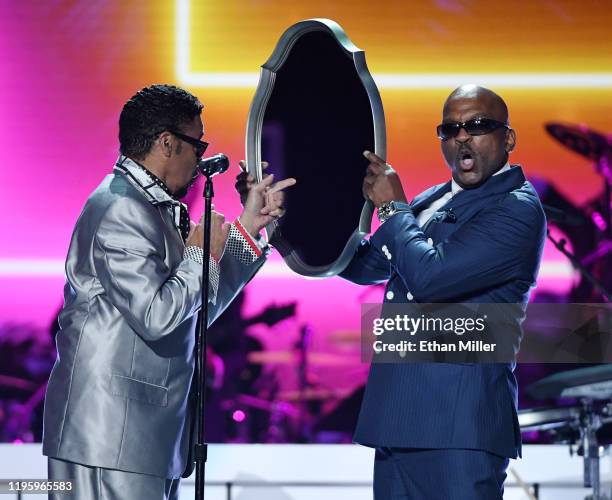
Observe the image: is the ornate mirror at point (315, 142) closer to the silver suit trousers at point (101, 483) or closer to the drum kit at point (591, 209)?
the silver suit trousers at point (101, 483)

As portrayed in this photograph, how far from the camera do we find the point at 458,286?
2439mm

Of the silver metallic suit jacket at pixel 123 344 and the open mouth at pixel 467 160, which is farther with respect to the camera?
the open mouth at pixel 467 160

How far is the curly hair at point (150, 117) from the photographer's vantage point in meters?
2.59

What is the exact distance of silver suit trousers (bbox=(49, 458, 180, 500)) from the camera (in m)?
2.35

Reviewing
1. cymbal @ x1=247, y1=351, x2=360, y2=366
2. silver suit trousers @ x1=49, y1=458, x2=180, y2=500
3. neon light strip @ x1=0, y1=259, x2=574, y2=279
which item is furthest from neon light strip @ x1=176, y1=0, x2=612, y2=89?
silver suit trousers @ x1=49, y1=458, x2=180, y2=500

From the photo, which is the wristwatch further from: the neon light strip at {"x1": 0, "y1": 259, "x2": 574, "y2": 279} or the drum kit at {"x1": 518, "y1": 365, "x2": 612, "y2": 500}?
the neon light strip at {"x1": 0, "y1": 259, "x2": 574, "y2": 279}

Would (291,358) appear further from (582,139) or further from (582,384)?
(582,139)

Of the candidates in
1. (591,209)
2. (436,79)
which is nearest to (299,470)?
(591,209)

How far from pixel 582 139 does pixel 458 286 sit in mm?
2425

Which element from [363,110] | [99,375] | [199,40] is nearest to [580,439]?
[363,110]

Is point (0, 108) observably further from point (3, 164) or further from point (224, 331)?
point (224, 331)

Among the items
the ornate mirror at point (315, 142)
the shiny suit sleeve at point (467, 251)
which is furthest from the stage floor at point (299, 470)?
the shiny suit sleeve at point (467, 251)

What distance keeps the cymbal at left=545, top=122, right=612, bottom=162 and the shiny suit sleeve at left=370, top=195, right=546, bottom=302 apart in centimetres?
223

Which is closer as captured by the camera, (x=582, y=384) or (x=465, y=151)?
(x=465, y=151)
